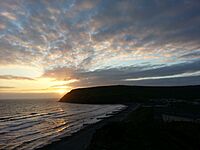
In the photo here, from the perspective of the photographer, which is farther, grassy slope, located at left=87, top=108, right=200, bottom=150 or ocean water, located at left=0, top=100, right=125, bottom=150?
ocean water, located at left=0, top=100, right=125, bottom=150

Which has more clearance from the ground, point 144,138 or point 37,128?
point 144,138

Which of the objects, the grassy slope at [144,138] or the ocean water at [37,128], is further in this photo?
the ocean water at [37,128]

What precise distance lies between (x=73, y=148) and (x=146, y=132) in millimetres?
9762

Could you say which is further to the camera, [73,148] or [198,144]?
[73,148]

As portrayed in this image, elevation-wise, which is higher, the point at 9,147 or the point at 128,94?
the point at 128,94

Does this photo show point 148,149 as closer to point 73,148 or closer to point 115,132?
point 115,132

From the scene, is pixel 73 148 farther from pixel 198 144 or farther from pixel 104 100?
pixel 104 100

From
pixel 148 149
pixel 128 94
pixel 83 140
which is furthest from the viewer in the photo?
pixel 128 94

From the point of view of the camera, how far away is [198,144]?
22000mm

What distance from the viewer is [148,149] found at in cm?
1802

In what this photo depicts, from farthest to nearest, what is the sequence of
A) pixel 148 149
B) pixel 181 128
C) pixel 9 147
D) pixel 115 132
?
1. pixel 9 147
2. pixel 181 128
3. pixel 115 132
4. pixel 148 149

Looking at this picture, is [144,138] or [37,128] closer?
[144,138]

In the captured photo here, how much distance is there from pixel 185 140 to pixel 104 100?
16403 cm

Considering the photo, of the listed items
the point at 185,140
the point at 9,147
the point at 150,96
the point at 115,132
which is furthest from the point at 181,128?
the point at 150,96
